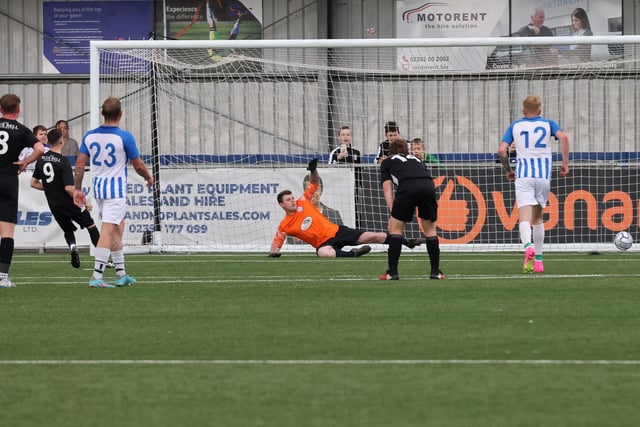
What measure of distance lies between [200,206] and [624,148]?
1116 cm

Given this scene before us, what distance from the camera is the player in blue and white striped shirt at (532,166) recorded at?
13781 millimetres

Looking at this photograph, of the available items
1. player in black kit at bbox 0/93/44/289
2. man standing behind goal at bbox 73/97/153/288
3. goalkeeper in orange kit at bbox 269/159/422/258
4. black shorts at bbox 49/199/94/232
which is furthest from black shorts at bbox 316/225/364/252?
player in black kit at bbox 0/93/44/289

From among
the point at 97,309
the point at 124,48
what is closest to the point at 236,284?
the point at 97,309

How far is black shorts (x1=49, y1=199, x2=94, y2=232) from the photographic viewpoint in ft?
56.2

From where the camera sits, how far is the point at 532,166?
13.8m

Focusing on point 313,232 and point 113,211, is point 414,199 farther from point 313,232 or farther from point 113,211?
point 313,232

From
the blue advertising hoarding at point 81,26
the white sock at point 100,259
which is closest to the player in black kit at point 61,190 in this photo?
the white sock at point 100,259

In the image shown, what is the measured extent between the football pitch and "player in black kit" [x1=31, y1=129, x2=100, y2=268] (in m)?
4.01

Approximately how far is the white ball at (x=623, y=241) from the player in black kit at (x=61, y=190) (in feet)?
24.3

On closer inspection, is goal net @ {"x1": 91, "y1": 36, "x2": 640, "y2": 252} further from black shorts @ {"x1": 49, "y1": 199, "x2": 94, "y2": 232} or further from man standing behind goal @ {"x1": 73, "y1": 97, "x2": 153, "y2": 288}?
man standing behind goal @ {"x1": 73, "y1": 97, "x2": 153, "y2": 288}

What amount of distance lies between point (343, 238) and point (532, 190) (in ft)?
14.9

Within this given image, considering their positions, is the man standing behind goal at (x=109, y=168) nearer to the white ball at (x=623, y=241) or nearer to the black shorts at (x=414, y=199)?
the black shorts at (x=414, y=199)

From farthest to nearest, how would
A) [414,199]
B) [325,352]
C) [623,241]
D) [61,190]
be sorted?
[623,241] → [61,190] → [414,199] → [325,352]

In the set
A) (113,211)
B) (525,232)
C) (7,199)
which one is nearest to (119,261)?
(113,211)
